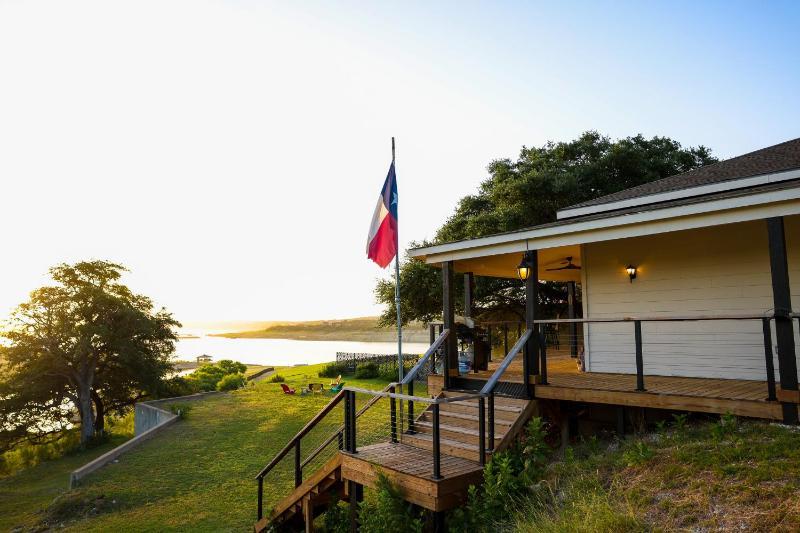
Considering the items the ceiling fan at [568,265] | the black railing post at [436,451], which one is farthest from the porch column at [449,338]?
the ceiling fan at [568,265]

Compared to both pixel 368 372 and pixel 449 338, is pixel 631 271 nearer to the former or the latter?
pixel 449 338

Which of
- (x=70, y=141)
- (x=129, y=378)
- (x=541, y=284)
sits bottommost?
(x=129, y=378)

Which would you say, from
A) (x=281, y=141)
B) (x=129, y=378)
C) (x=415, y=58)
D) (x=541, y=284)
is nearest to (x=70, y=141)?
(x=281, y=141)

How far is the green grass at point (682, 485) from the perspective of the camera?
4289 millimetres

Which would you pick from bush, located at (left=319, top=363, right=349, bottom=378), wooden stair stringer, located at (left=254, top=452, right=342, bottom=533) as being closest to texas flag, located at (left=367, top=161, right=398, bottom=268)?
wooden stair stringer, located at (left=254, top=452, right=342, bottom=533)

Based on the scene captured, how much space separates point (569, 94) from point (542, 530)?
13821 mm

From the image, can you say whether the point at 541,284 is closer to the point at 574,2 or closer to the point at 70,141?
the point at 574,2

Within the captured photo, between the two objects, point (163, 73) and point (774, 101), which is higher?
point (163, 73)

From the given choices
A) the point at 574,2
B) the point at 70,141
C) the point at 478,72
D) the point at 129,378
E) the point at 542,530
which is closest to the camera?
the point at 542,530

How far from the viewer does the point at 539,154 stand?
28.1m

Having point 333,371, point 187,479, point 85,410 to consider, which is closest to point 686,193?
point 187,479

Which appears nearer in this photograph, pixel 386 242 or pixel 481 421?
pixel 481 421

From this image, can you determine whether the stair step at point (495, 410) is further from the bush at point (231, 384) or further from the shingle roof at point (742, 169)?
the bush at point (231, 384)

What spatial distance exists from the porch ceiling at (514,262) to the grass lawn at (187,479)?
13.9 feet
